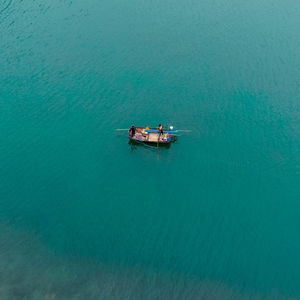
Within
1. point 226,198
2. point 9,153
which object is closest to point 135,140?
point 226,198

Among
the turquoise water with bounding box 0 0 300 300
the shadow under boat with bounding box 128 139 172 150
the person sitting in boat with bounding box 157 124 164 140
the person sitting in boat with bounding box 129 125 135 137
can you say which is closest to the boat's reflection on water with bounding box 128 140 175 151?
the shadow under boat with bounding box 128 139 172 150

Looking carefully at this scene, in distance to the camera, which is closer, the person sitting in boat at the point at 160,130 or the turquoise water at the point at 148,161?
the turquoise water at the point at 148,161

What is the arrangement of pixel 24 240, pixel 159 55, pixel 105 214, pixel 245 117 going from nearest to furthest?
pixel 24 240, pixel 105 214, pixel 245 117, pixel 159 55

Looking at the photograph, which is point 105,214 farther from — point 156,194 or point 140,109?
point 140,109

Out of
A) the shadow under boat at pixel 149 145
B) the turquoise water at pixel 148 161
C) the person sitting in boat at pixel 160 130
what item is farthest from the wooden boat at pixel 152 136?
the turquoise water at pixel 148 161

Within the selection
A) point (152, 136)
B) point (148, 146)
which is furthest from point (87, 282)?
point (152, 136)

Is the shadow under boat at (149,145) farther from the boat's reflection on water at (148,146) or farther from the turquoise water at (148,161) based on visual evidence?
the turquoise water at (148,161)
